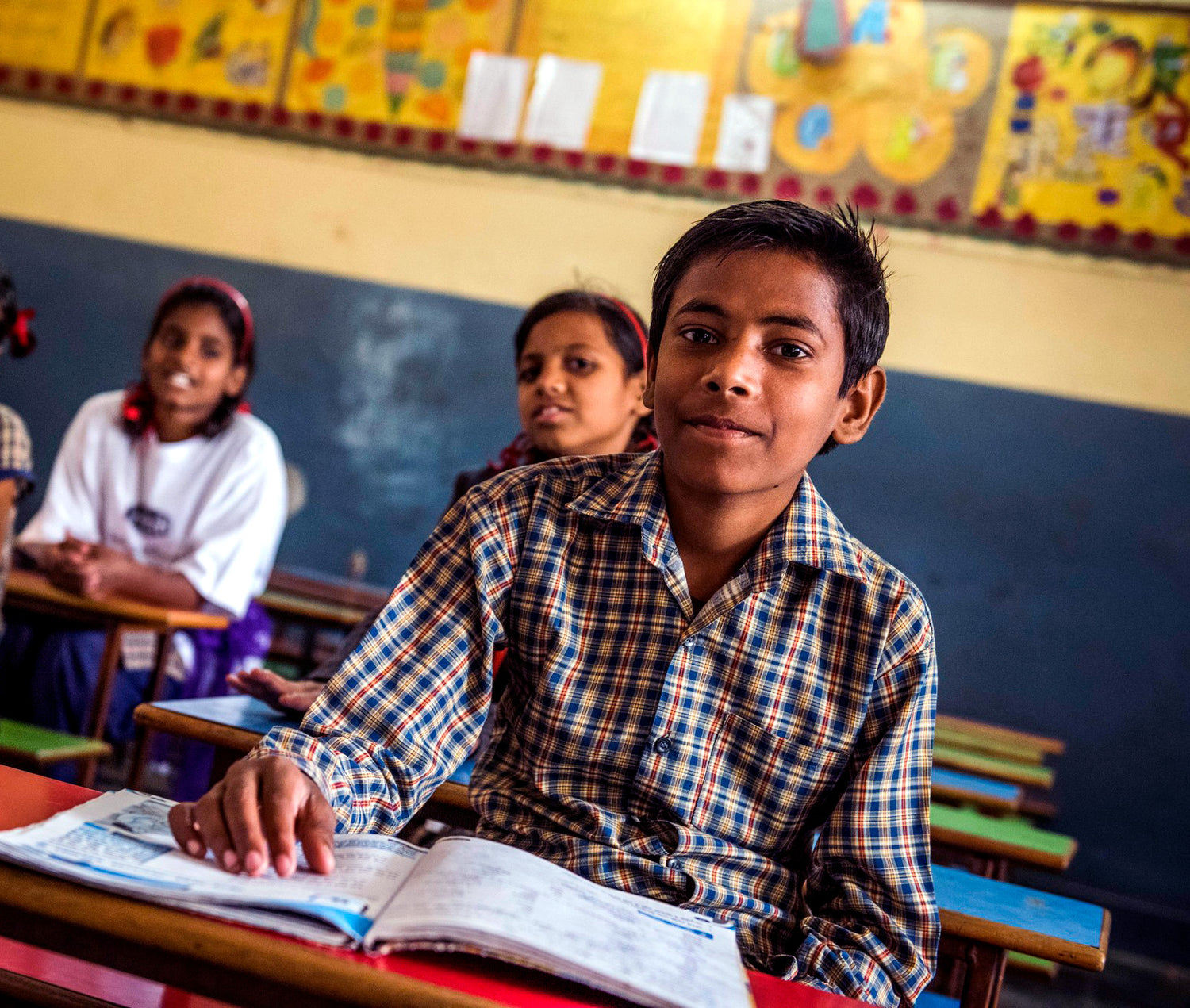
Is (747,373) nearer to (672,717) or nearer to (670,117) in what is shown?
(672,717)

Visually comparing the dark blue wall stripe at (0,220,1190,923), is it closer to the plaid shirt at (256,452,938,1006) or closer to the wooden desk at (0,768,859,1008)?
the plaid shirt at (256,452,938,1006)

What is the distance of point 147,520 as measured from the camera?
9.28 ft

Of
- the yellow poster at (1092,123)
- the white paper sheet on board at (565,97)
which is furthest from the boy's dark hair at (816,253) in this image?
the white paper sheet on board at (565,97)

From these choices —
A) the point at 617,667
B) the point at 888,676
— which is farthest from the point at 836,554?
the point at 617,667

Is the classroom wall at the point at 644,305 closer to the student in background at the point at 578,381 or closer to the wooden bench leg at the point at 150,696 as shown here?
the student in background at the point at 578,381

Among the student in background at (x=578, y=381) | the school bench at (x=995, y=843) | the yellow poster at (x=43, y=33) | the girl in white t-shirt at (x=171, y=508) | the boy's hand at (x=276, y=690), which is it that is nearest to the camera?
the boy's hand at (x=276, y=690)

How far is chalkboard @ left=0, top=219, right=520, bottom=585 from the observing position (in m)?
4.41

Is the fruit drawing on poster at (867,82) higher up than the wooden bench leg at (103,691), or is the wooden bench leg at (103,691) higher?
→ the fruit drawing on poster at (867,82)

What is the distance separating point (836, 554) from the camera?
1053mm

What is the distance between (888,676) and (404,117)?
4.05 metres

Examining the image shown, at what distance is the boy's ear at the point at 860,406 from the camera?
1.20 m

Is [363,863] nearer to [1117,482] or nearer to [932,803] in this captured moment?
[932,803]

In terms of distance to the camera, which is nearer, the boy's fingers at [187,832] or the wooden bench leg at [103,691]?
the boy's fingers at [187,832]

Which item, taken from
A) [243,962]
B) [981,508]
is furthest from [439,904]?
[981,508]
